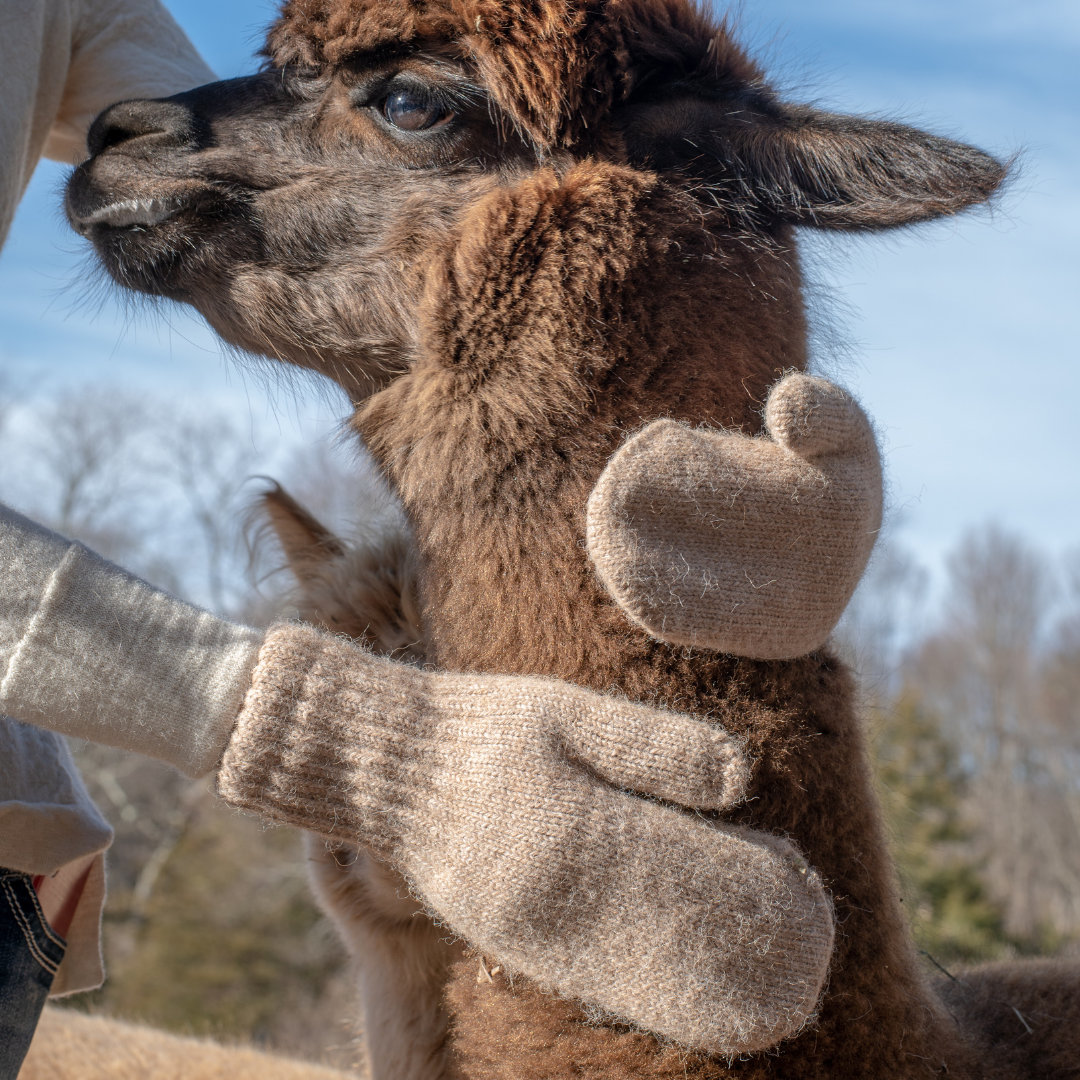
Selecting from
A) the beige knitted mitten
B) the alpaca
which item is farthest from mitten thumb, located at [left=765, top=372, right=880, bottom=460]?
the alpaca

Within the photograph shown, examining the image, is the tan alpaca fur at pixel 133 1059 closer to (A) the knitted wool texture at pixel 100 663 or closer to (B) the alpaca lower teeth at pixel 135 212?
(A) the knitted wool texture at pixel 100 663

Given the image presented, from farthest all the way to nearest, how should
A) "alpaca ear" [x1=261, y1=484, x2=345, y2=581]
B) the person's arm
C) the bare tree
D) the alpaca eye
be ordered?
the bare tree
"alpaca ear" [x1=261, y1=484, x2=345, y2=581]
the alpaca eye
the person's arm

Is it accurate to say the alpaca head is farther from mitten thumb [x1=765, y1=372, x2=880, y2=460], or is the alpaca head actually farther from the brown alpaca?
mitten thumb [x1=765, y1=372, x2=880, y2=460]

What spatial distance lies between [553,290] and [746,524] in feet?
1.65

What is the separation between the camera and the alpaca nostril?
1688mm

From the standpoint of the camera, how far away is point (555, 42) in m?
1.56

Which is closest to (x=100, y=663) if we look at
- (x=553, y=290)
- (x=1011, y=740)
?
(x=553, y=290)

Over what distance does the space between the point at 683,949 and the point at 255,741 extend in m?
0.60

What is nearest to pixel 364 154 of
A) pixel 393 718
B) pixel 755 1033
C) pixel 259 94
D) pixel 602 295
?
pixel 259 94

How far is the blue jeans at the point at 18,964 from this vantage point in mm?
1367

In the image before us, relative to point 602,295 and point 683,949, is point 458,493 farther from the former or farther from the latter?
point 683,949

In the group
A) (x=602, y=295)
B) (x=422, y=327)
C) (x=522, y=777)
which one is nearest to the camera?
(x=522, y=777)

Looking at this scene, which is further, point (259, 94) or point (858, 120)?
point (259, 94)

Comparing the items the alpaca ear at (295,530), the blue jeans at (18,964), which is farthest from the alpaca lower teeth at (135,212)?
the blue jeans at (18,964)
